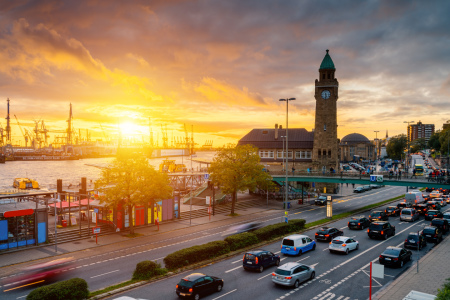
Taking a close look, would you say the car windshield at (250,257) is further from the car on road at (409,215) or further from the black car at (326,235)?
the car on road at (409,215)

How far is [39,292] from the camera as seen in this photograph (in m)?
17.5

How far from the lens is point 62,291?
18.1 meters

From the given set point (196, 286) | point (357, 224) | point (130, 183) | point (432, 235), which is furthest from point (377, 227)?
point (130, 183)

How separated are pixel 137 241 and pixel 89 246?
4742 millimetres

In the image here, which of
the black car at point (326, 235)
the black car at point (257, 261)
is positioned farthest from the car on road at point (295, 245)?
the black car at point (326, 235)

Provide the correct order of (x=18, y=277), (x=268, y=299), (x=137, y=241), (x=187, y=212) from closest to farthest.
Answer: (x=268, y=299), (x=18, y=277), (x=137, y=241), (x=187, y=212)

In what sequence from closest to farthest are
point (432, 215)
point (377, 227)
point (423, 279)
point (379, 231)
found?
point (423, 279) < point (379, 231) < point (377, 227) < point (432, 215)

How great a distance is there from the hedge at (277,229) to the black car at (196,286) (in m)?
13.5

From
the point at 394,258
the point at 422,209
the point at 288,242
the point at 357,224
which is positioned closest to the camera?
the point at 394,258

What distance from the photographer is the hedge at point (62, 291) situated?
57.2 ft

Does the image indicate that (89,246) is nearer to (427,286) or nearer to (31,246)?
(31,246)

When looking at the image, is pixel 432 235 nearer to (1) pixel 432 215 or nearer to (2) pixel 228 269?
(1) pixel 432 215

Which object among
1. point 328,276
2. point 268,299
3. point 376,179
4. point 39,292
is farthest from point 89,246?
point 376,179

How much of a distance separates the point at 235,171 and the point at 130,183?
19.1 m
